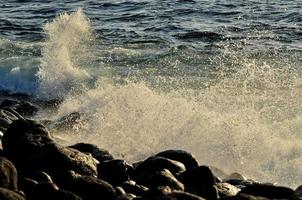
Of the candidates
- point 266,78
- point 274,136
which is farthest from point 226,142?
point 266,78

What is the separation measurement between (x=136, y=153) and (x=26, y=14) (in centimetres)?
1395

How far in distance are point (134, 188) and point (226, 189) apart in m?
1.11

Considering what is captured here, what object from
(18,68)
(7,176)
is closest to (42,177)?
(7,176)

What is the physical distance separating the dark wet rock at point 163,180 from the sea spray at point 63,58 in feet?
26.8

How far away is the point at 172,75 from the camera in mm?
16203

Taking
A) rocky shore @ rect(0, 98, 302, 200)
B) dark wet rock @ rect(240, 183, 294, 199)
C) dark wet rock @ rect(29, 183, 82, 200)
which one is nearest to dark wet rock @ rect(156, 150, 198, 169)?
rocky shore @ rect(0, 98, 302, 200)

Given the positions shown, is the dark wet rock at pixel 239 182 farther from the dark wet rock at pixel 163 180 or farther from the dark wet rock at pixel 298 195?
the dark wet rock at pixel 298 195

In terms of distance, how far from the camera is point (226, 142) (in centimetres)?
1154

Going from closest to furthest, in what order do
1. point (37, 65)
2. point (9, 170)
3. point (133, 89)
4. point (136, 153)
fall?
point (9, 170) → point (136, 153) → point (133, 89) → point (37, 65)

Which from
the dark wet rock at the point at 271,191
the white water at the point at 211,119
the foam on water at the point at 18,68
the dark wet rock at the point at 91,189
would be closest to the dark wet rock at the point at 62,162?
the dark wet rock at the point at 91,189

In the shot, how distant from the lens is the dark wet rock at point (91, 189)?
281 inches

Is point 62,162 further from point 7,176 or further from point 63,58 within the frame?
point 63,58

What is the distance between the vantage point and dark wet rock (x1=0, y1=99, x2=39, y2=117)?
1388 centimetres

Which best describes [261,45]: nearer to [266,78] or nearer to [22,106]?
[266,78]
